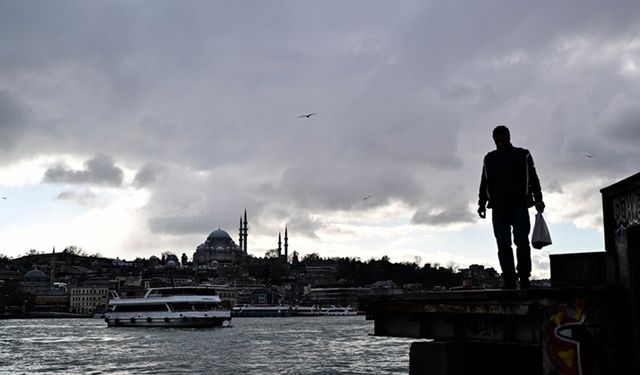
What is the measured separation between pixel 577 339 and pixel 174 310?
3082 inches

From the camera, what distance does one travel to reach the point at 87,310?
600ft

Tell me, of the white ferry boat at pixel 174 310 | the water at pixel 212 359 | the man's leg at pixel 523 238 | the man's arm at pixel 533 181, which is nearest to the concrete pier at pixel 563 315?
the man's leg at pixel 523 238

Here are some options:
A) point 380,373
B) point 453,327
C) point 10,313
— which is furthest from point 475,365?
point 10,313

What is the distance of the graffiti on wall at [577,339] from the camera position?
24.7 feet

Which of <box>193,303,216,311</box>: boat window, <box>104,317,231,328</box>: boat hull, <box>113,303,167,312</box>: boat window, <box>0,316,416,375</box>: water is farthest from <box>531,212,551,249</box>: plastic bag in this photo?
<box>113,303,167,312</box>: boat window

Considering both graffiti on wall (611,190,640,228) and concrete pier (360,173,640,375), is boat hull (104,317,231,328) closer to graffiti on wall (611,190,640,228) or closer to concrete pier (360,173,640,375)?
concrete pier (360,173,640,375)

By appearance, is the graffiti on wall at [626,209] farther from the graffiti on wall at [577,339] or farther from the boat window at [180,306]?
the boat window at [180,306]

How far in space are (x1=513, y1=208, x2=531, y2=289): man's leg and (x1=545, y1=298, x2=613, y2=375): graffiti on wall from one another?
136 cm

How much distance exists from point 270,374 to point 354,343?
62.0 feet

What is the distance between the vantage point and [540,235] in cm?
876

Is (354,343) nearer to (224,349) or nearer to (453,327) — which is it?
(224,349)

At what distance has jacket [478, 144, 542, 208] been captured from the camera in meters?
9.09

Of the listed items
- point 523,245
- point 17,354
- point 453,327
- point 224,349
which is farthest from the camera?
point 224,349

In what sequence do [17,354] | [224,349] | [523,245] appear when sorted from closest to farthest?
[523,245], [17,354], [224,349]
